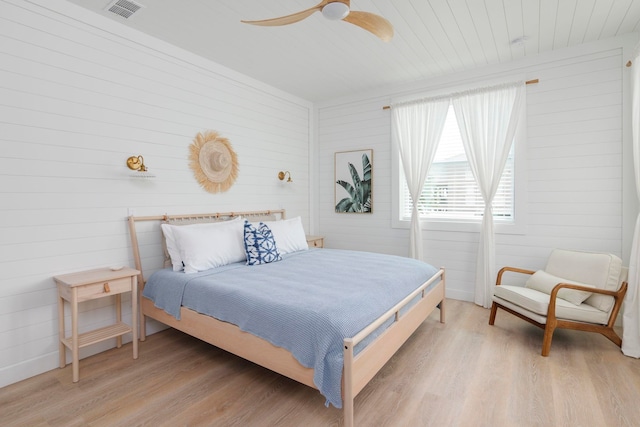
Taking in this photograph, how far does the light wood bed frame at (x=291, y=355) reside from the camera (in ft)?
5.76

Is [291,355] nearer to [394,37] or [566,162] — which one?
[394,37]

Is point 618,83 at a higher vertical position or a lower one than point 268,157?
higher

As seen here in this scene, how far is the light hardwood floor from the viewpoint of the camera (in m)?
1.95

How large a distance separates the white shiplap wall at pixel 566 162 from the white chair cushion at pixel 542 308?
874 millimetres

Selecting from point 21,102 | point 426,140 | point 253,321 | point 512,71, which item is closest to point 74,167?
point 21,102

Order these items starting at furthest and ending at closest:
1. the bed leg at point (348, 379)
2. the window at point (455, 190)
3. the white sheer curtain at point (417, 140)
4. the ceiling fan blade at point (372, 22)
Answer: the white sheer curtain at point (417, 140) → the window at point (455, 190) → the ceiling fan blade at point (372, 22) → the bed leg at point (348, 379)

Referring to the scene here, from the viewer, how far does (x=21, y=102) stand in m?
2.39

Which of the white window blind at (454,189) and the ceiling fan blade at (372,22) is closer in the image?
the ceiling fan blade at (372,22)

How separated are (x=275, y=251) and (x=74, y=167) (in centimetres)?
190

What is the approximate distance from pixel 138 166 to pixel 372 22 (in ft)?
7.84

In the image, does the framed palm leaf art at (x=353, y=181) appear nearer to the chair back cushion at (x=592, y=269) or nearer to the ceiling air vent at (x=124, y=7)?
the chair back cushion at (x=592, y=269)

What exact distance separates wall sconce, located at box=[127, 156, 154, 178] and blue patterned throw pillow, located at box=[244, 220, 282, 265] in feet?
3.50

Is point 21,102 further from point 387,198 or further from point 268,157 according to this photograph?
point 387,198

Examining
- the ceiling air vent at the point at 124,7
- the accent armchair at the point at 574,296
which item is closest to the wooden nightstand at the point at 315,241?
the accent armchair at the point at 574,296
